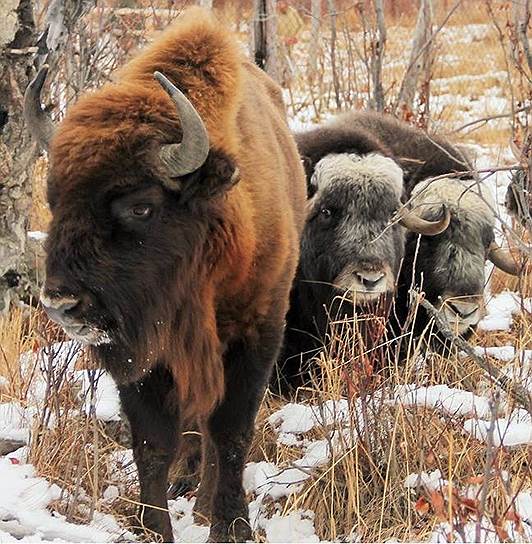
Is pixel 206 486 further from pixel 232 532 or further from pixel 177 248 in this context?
pixel 177 248

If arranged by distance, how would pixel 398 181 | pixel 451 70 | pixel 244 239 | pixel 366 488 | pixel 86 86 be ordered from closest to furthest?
1. pixel 244 239
2. pixel 366 488
3. pixel 398 181
4. pixel 86 86
5. pixel 451 70

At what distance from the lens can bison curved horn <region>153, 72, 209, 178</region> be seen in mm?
3994

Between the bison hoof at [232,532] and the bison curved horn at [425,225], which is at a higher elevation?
the bison curved horn at [425,225]

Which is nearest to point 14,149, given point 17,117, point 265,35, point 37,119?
point 17,117

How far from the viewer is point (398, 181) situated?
6.63 metres

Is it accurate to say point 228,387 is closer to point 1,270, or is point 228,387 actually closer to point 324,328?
point 324,328

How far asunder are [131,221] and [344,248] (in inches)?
95.9

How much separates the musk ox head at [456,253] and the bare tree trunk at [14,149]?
2.64 m

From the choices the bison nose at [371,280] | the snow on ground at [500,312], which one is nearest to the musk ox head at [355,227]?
the bison nose at [371,280]

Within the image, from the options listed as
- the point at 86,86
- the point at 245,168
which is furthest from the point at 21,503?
the point at 86,86

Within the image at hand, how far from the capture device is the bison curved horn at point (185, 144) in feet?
13.1

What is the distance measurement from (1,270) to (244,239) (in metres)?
3.01

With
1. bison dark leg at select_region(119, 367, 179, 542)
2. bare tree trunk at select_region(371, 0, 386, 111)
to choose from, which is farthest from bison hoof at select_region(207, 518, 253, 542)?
bare tree trunk at select_region(371, 0, 386, 111)

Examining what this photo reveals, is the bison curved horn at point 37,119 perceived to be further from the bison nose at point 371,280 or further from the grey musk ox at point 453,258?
the grey musk ox at point 453,258
